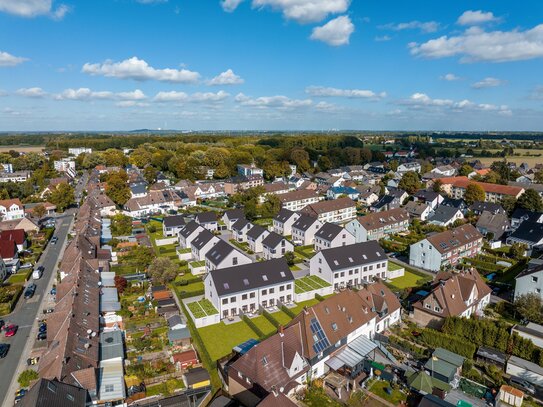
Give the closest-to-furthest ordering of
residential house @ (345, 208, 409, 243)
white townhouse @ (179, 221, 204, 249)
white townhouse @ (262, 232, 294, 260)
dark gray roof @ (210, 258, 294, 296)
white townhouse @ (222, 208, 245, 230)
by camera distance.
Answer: dark gray roof @ (210, 258, 294, 296), white townhouse @ (262, 232, 294, 260), white townhouse @ (179, 221, 204, 249), residential house @ (345, 208, 409, 243), white townhouse @ (222, 208, 245, 230)

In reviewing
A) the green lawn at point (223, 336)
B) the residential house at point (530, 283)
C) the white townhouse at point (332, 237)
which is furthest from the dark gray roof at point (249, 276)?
the residential house at point (530, 283)

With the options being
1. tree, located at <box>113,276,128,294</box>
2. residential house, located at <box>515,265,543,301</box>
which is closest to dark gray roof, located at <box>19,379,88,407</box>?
tree, located at <box>113,276,128,294</box>

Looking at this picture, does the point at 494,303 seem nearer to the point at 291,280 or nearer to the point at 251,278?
the point at 291,280

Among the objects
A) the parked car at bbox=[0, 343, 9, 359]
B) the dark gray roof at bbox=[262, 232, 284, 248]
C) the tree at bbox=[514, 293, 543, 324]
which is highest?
the dark gray roof at bbox=[262, 232, 284, 248]

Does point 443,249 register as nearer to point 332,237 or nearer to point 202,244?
point 332,237

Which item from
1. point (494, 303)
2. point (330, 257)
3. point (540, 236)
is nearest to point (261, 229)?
point (330, 257)

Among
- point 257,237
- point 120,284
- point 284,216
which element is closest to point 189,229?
point 257,237

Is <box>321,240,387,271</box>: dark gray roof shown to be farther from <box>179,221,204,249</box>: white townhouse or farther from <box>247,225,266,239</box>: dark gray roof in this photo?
<box>179,221,204,249</box>: white townhouse
